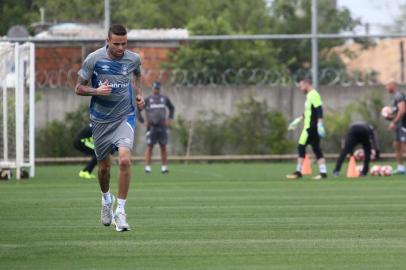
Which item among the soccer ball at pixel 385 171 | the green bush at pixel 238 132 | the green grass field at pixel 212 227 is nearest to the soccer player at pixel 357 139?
the soccer ball at pixel 385 171

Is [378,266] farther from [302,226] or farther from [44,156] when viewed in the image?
[44,156]

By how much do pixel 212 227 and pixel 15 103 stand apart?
12.8 metres

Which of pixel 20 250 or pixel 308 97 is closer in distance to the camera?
pixel 20 250

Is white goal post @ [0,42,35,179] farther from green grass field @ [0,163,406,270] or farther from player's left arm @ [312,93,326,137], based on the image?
player's left arm @ [312,93,326,137]

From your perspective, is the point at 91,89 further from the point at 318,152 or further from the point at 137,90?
the point at 318,152

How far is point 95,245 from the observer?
11914 mm

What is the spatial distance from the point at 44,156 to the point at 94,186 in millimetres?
12520

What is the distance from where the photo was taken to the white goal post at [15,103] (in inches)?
1006

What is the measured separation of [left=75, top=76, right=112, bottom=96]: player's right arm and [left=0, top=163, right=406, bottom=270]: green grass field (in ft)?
4.91

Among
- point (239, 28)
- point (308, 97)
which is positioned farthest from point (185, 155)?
point (239, 28)

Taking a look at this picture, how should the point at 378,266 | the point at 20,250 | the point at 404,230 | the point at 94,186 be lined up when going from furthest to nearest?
the point at 94,186 < the point at 404,230 < the point at 20,250 < the point at 378,266

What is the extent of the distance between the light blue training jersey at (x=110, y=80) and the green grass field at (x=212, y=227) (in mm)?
1284

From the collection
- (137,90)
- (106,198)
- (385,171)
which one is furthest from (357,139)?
(106,198)

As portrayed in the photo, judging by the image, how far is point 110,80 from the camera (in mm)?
13695
